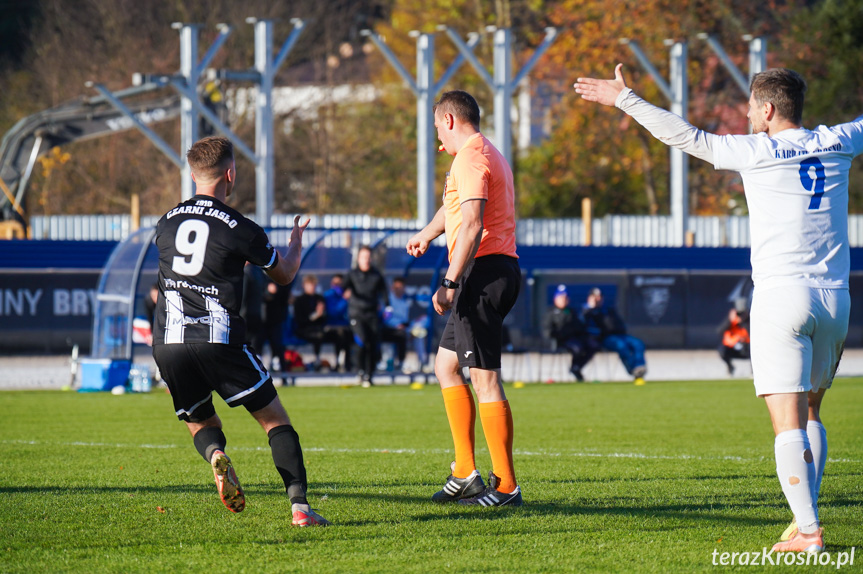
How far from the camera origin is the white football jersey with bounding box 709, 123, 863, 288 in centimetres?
481

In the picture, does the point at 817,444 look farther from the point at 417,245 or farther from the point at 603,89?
the point at 417,245

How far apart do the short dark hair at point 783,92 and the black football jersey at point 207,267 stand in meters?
2.36

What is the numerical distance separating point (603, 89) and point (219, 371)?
223 centimetres

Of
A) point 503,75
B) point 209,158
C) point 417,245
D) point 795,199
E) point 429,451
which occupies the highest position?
point 503,75

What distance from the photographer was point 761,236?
4.91 metres

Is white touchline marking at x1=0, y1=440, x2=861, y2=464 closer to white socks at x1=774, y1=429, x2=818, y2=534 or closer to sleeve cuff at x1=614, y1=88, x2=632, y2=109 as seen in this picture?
white socks at x1=774, y1=429, x2=818, y2=534

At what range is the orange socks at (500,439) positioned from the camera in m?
6.09

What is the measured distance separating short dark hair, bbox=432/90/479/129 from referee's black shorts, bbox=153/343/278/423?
183cm

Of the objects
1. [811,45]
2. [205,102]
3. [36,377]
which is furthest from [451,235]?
[811,45]

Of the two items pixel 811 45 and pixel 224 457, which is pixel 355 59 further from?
pixel 224 457

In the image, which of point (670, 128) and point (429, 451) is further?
point (429, 451)

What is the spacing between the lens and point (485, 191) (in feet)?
20.0

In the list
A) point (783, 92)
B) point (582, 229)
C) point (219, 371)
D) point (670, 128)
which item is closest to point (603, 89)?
point (670, 128)

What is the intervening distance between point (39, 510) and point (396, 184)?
37.3m
